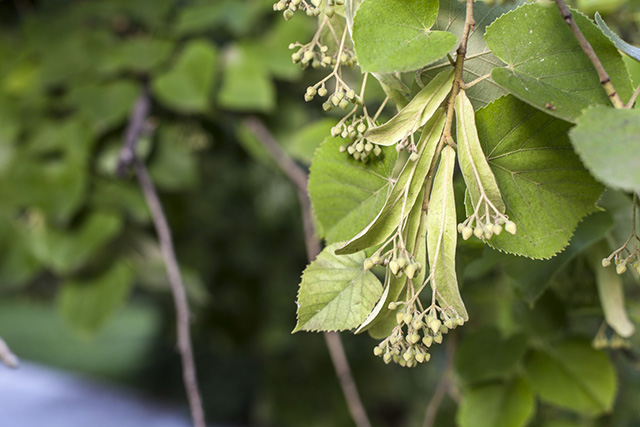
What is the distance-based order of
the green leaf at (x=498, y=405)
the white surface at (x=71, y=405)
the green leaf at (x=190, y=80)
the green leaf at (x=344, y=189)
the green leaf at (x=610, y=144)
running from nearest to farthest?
the green leaf at (x=610, y=144) → the green leaf at (x=344, y=189) → the green leaf at (x=498, y=405) → the green leaf at (x=190, y=80) → the white surface at (x=71, y=405)

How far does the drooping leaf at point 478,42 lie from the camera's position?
0.26m

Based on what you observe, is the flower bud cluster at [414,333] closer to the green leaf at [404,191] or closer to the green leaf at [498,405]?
the green leaf at [404,191]

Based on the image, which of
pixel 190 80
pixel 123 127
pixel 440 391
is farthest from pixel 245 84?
pixel 440 391

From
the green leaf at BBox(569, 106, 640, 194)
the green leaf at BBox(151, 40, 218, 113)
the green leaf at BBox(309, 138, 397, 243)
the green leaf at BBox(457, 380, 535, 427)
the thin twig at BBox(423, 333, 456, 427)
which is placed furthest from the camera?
the green leaf at BBox(151, 40, 218, 113)

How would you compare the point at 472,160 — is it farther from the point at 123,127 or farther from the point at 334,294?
the point at 123,127

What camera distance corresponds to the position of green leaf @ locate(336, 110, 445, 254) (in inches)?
9.0

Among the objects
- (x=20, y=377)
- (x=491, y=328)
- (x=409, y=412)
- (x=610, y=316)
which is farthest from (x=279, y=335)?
(x=20, y=377)

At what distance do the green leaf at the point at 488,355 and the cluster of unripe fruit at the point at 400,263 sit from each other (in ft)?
0.96

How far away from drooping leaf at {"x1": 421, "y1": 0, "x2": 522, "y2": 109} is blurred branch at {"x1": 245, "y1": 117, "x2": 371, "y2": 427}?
250 millimetres

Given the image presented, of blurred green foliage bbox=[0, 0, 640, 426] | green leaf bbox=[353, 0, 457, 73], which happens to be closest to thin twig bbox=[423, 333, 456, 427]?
blurred green foliage bbox=[0, 0, 640, 426]

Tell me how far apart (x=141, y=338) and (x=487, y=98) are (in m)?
3.26

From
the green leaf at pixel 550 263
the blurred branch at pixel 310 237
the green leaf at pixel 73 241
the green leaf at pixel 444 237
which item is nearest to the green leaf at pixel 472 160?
the green leaf at pixel 444 237

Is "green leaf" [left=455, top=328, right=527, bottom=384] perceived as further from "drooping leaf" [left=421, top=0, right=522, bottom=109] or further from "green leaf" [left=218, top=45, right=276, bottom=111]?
"green leaf" [left=218, top=45, right=276, bottom=111]

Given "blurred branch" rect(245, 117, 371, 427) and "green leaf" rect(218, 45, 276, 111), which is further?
"green leaf" rect(218, 45, 276, 111)
